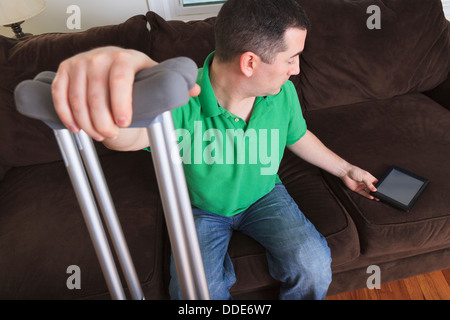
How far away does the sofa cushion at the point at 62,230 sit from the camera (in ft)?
3.54

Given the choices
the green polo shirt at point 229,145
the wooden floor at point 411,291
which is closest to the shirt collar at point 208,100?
the green polo shirt at point 229,145

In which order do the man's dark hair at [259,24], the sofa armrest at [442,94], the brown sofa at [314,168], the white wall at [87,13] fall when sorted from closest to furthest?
the man's dark hair at [259,24] → the brown sofa at [314,168] → the sofa armrest at [442,94] → the white wall at [87,13]

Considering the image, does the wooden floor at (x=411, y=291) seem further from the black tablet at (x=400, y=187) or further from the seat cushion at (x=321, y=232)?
the black tablet at (x=400, y=187)

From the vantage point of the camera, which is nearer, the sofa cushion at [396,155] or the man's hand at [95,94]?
the man's hand at [95,94]

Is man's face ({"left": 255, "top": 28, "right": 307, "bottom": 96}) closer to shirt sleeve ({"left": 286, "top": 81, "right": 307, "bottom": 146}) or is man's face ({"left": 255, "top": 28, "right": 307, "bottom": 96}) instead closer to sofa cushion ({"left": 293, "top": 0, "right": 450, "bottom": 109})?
shirt sleeve ({"left": 286, "top": 81, "right": 307, "bottom": 146})

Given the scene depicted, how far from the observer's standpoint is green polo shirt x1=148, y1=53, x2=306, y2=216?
3.48ft

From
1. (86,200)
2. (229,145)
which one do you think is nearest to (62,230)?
(229,145)

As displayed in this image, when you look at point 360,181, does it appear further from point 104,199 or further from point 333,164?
point 104,199

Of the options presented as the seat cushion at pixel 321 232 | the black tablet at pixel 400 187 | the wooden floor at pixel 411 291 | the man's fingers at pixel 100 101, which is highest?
the man's fingers at pixel 100 101

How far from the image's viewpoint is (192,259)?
533 mm

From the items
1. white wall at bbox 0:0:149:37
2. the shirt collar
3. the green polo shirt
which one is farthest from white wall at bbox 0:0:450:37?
the shirt collar

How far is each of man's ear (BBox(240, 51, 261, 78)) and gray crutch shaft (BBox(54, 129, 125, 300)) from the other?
617 mm
